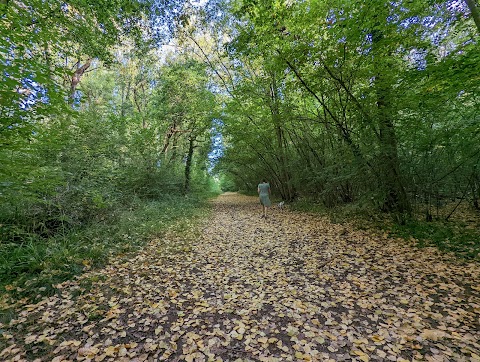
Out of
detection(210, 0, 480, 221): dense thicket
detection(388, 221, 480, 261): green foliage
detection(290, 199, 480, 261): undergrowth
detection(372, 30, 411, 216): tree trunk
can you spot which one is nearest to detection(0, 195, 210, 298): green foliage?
detection(210, 0, 480, 221): dense thicket

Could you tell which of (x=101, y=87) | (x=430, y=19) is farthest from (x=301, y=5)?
(x=101, y=87)

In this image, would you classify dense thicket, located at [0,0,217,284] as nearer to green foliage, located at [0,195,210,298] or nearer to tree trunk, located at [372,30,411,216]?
green foliage, located at [0,195,210,298]

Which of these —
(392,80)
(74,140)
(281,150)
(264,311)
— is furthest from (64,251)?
(281,150)

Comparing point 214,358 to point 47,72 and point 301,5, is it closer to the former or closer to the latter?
point 47,72

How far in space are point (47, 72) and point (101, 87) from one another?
17.5 m

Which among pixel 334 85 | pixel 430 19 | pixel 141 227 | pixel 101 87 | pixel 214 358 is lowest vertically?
pixel 214 358

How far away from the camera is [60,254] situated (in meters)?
4.60

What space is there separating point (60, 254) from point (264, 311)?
13.2 ft

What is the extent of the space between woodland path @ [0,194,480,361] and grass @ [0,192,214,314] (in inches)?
A: 13.8

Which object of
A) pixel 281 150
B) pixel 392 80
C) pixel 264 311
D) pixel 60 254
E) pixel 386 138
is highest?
pixel 392 80

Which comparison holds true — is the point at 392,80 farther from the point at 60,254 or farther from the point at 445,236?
the point at 60,254

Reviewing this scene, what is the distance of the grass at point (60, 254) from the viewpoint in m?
3.86

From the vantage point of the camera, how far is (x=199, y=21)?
1195 cm

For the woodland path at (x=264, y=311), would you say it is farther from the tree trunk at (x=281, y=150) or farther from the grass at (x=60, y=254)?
the tree trunk at (x=281, y=150)
